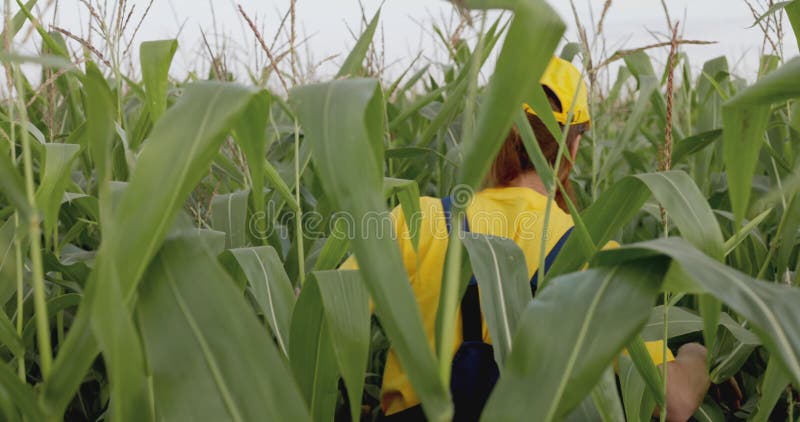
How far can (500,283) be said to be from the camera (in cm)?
81

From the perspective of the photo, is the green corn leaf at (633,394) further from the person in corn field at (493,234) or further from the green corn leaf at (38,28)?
the green corn leaf at (38,28)

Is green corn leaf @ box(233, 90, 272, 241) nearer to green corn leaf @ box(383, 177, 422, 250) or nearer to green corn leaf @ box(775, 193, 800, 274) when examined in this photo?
green corn leaf @ box(383, 177, 422, 250)

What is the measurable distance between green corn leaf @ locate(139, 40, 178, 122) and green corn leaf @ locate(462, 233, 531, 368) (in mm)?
447

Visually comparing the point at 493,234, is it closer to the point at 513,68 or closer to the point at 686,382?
the point at 686,382

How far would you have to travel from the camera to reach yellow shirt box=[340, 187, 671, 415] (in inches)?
45.1

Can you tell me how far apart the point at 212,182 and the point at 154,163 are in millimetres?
1255

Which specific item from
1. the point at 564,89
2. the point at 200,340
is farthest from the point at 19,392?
the point at 564,89

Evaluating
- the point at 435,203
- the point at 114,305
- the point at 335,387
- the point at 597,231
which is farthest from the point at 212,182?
the point at 114,305

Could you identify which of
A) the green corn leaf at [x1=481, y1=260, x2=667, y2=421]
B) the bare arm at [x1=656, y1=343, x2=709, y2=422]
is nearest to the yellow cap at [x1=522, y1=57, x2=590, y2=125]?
the bare arm at [x1=656, y1=343, x2=709, y2=422]

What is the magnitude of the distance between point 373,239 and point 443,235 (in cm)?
63

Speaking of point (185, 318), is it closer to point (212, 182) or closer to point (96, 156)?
point (96, 156)

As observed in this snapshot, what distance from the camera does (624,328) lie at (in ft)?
1.86

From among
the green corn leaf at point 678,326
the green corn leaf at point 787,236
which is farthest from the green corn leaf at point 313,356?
the green corn leaf at point 787,236

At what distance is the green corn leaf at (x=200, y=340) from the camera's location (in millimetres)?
583
